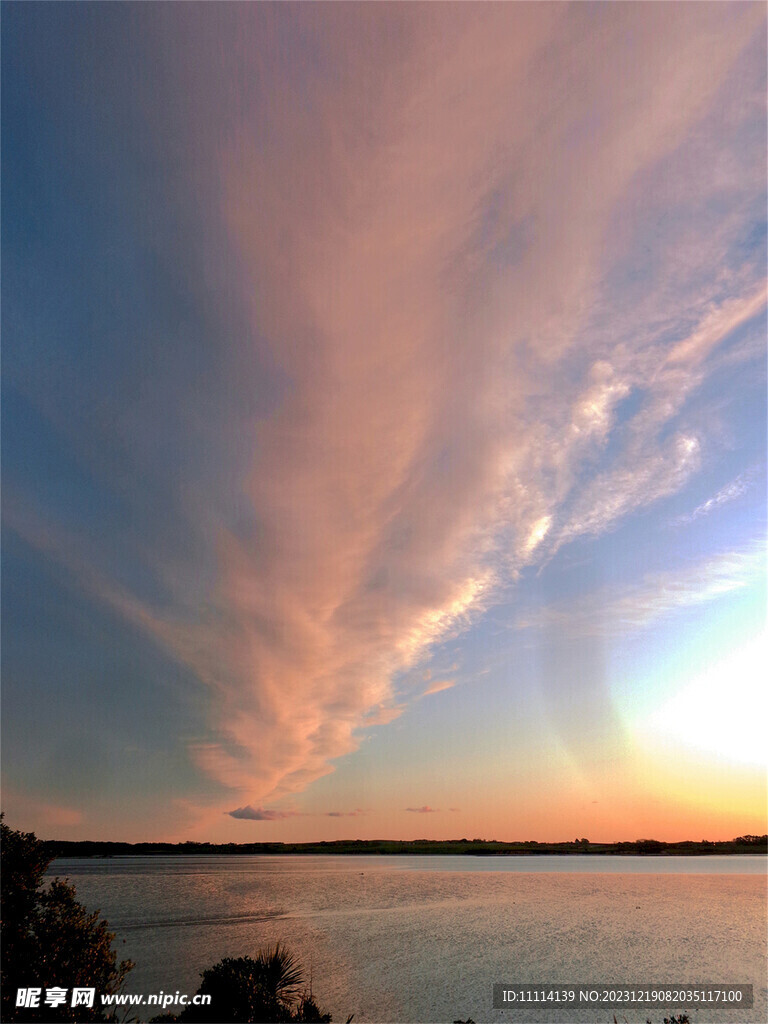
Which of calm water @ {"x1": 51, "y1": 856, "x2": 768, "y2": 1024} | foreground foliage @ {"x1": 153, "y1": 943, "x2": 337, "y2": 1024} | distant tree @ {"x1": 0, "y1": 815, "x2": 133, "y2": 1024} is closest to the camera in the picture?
distant tree @ {"x1": 0, "y1": 815, "x2": 133, "y2": 1024}

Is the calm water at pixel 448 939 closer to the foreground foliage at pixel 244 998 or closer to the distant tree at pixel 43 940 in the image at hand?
the foreground foliage at pixel 244 998

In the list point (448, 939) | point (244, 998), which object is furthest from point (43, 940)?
point (448, 939)

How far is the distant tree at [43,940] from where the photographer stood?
735 inches

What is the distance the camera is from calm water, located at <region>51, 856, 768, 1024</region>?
38.3 metres

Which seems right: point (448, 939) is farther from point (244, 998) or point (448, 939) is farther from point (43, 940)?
point (43, 940)

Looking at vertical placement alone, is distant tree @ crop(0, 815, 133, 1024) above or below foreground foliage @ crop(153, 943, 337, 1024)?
above

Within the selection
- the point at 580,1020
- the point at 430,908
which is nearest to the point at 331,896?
the point at 430,908

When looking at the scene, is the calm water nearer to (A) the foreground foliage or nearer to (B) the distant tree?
(A) the foreground foliage

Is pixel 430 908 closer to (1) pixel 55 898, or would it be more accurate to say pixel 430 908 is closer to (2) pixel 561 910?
(2) pixel 561 910

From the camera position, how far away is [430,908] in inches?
2985

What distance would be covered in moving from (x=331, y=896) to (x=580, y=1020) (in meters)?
65.4

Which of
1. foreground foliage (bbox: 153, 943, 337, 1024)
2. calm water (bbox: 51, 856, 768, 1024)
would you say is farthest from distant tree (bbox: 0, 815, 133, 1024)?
calm water (bbox: 51, 856, 768, 1024)

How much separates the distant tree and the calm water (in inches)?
842

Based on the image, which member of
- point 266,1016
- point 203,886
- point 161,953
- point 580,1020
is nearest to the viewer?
point 266,1016
